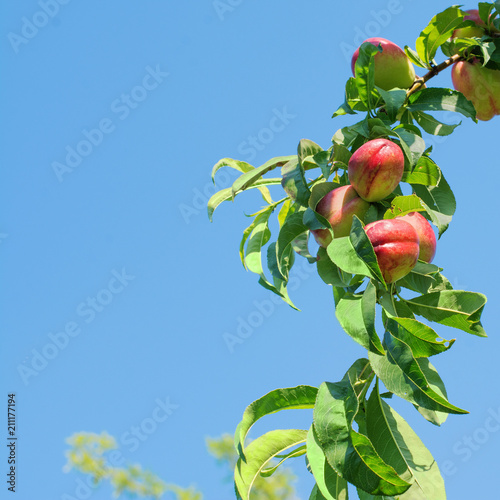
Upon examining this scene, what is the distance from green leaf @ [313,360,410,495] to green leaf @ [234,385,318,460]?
105 millimetres

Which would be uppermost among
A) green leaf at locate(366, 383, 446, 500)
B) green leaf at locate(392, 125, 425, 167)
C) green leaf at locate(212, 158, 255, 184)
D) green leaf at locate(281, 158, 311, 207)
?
green leaf at locate(392, 125, 425, 167)

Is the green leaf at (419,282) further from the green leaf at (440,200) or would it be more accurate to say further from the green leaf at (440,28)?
the green leaf at (440,28)

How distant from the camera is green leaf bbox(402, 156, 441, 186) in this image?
1180 millimetres

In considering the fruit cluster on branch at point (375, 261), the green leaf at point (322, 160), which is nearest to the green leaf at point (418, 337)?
the fruit cluster on branch at point (375, 261)

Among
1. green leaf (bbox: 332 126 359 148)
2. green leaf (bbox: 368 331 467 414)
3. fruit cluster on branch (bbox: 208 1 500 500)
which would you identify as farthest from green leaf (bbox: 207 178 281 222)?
green leaf (bbox: 368 331 467 414)

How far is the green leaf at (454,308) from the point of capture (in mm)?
950

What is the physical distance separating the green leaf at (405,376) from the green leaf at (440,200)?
418 millimetres

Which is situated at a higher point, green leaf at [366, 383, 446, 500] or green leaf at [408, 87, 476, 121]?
green leaf at [408, 87, 476, 121]

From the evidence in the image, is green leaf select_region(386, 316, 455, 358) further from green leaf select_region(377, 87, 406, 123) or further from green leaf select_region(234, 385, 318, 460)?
green leaf select_region(377, 87, 406, 123)

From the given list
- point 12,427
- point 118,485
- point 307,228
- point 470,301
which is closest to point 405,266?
point 470,301

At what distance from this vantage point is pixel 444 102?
1.31 m

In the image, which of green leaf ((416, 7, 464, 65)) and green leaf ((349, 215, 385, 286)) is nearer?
green leaf ((349, 215, 385, 286))

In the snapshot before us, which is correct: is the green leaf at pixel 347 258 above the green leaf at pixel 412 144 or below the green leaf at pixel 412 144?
below

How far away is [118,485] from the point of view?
575 cm
